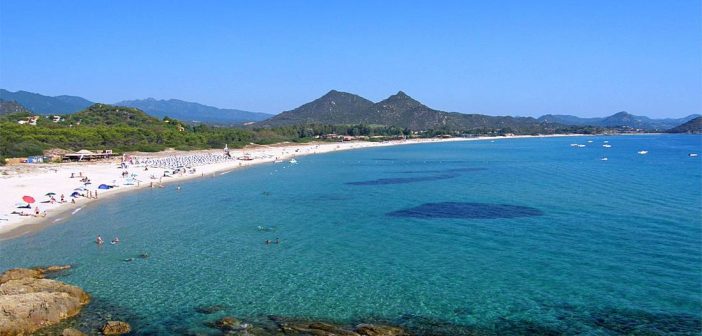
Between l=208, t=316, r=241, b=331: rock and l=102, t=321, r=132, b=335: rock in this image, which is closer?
l=102, t=321, r=132, b=335: rock

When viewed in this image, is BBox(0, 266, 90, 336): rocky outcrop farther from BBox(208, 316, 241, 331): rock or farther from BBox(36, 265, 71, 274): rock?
BBox(208, 316, 241, 331): rock

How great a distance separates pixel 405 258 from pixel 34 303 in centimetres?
1654

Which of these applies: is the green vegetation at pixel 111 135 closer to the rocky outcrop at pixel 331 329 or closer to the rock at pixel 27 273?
the rock at pixel 27 273

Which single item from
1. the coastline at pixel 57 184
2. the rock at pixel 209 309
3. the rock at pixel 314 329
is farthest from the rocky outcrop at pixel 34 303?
the coastline at pixel 57 184

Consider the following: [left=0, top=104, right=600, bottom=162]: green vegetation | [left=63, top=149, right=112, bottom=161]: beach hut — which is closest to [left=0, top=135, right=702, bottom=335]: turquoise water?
[left=63, top=149, right=112, bottom=161]: beach hut

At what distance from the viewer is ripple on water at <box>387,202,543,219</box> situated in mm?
38562

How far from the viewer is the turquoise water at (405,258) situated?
1981 cm

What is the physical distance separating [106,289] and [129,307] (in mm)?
2815

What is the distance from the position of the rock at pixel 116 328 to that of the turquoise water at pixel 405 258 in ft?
1.31

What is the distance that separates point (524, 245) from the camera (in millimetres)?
29422

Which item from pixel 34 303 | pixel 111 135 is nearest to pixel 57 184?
pixel 34 303

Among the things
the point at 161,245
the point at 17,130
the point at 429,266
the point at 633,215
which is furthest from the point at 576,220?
the point at 17,130

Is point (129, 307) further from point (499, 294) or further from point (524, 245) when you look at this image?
point (524, 245)

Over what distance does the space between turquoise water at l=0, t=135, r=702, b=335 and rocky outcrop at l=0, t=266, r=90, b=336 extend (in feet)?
3.91
